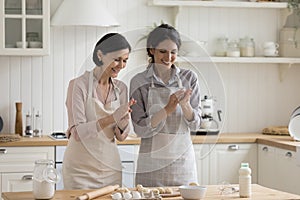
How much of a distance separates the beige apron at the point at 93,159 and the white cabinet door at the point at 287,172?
172cm

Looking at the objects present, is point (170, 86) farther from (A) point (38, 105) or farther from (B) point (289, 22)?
(B) point (289, 22)

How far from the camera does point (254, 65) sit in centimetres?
551

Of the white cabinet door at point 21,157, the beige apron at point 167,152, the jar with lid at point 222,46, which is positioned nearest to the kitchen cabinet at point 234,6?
the jar with lid at point 222,46

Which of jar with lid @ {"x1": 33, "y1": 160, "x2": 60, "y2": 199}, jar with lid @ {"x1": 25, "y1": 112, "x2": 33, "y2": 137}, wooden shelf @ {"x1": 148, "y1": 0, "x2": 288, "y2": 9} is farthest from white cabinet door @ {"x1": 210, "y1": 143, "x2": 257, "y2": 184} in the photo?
jar with lid @ {"x1": 33, "y1": 160, "x2": 60, "y2": 199}

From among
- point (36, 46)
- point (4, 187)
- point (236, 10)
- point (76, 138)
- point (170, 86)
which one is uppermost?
point (236, 10)

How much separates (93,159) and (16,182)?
4.99 ft

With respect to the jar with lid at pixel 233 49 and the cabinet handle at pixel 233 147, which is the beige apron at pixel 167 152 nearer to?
the cabinet handle at pixel 233 147

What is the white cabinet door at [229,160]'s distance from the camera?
4.99m

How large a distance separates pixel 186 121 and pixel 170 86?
188mm

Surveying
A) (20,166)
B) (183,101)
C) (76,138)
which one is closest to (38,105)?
(20,166)

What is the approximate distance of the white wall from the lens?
16.8ft

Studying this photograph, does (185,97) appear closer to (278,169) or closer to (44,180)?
(44,180)

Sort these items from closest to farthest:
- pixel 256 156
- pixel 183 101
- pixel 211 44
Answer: pixel 183 101, pixel 256 156, pixel 211 44

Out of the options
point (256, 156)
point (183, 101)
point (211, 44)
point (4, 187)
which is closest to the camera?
point (183, 101)
